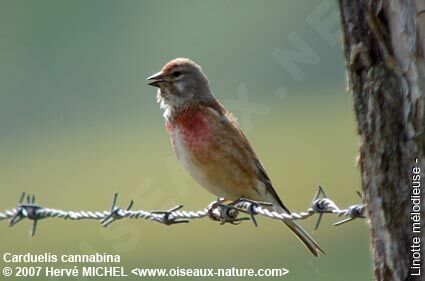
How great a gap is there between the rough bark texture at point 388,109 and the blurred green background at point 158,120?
296 inches

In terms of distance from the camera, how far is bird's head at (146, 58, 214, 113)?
7277 mm

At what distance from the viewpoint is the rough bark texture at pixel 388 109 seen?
3.92 meters

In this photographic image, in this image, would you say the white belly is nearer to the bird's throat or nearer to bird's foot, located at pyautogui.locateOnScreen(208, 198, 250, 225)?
the bird's throat

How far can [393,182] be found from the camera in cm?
399

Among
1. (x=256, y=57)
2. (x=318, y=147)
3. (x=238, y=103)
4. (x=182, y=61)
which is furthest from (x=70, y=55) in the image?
(x=182, y=61)

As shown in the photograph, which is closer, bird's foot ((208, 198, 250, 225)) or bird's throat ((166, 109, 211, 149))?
bird's foot ((208, 198, 250, 225))

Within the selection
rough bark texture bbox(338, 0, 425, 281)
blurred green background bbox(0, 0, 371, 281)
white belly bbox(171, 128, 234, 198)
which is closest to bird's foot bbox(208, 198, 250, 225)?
white belly bbox(171, 128, 234, 198)

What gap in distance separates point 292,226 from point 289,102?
15364mm

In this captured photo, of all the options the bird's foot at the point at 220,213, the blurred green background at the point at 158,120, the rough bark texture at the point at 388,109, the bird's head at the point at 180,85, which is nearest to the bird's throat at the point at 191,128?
the bird's head at the point at 180,85

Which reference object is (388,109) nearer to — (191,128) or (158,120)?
(191,128)

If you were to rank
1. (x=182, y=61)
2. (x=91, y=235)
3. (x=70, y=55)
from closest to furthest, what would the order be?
1. (x=182, y=61)
2. (x=91, y=235)
3. (x=70, y=55)

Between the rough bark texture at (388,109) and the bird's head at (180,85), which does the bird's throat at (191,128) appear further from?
the rough bark texture at (388,109)

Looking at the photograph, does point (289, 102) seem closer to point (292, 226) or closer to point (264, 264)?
point (264, 264)

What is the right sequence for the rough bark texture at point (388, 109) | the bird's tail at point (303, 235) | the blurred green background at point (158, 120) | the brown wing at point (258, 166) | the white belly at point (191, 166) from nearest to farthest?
the rough bark texture at point (388, 109)
the bird's tail at point (303, 235)
the white belly at point (191, 166)
the brown wing at point (258, 166)
the blurred green background at point (158, 120)
